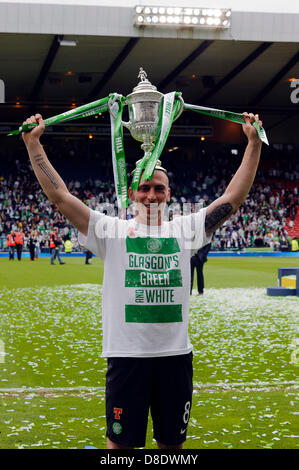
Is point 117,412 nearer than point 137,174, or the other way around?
point 117,412

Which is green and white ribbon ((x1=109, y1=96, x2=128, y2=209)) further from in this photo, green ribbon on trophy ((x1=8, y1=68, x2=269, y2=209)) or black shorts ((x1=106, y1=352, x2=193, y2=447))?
black shorts ((x1=106, y1=352, x2=193, y2=447))

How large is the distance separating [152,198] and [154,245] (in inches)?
9.6

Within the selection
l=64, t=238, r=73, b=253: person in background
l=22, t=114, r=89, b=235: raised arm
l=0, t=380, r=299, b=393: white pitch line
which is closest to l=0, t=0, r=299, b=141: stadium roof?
l=64, t=238, r=73, b=253: person in background

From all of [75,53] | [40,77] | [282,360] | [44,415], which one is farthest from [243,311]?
[40,77]

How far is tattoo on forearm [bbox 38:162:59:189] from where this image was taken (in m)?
3.19

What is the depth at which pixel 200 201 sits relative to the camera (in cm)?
3853

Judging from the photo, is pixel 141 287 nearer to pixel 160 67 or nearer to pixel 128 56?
pixel 128 56

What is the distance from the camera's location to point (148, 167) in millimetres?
3199

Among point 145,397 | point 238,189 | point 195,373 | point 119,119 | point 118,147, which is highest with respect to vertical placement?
point 119,119

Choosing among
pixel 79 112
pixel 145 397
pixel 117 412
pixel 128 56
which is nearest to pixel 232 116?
→ pixel 79 112

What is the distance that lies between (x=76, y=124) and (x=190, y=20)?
15.5 m

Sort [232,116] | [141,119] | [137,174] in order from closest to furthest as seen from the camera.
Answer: [137,174]
[232,116]
[141,119]
